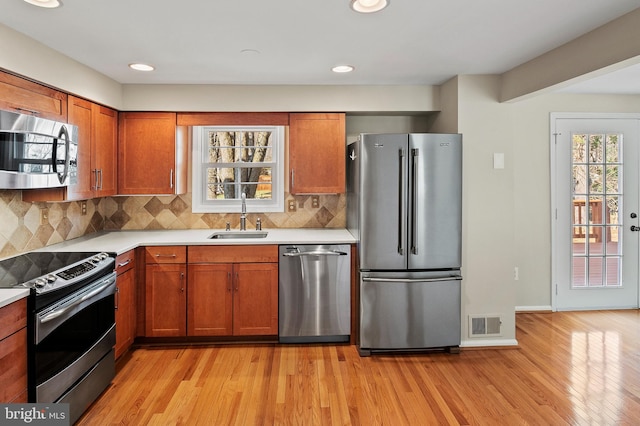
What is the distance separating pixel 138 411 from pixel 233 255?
1.35 m

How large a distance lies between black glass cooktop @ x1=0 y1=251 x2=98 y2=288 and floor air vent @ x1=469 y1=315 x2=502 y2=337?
3.00m

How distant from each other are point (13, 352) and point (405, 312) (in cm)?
256

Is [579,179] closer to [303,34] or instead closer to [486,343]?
[486,343]

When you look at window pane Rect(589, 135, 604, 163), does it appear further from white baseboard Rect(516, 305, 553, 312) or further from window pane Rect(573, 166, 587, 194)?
white baseboard Rect(516, 305, 553, 312)

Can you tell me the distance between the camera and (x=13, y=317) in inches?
75.7

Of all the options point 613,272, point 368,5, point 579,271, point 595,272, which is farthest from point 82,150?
point 613,272

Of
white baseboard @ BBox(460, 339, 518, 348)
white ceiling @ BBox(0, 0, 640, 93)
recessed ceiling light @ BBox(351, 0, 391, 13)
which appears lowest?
white baseboard @ BBox(460, 339, 518, 348)

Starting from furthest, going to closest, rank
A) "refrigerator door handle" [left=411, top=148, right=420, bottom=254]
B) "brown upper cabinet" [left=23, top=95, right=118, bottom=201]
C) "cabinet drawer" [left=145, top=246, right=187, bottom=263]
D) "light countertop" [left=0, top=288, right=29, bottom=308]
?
1. "cabinet drawer" [left=145, top=246, right=187, bottom=263]
2. "refrigerator door handle" [left=411, top=148, right=420, bottom=254]
3. "brown upper cabinet" [left=23, top=95, right=118, bottom=201]
4. "light countertop" [left=0, top=288, right=29, bottom=308]

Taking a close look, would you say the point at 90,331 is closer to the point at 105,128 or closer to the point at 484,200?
the point at 105,128

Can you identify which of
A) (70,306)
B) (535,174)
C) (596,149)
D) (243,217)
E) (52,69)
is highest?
(52,69)

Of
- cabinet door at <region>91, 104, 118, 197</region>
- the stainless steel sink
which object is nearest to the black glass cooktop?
cabinet door at <region>91, 104, 118, 197</region>

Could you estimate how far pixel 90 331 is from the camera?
2533mm

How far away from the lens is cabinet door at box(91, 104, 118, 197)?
133 inches

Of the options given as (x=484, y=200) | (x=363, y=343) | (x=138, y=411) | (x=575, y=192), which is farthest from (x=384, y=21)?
(x=575, y=192)
